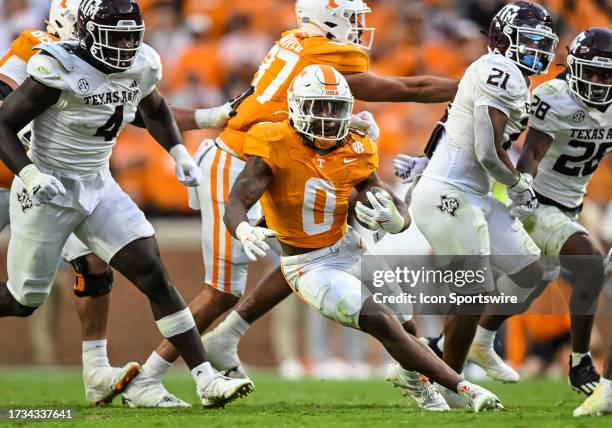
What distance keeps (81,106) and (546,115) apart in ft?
8.81

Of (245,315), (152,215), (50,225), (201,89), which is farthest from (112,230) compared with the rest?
(201,89)

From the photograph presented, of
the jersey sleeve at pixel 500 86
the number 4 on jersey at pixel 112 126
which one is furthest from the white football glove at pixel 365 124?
the number 4 on jersey at pixel 112 126

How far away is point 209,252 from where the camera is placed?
6930 mm

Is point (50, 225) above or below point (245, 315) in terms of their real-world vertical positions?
above

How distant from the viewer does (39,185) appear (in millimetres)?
5594

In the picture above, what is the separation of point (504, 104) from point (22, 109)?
2.53 meters

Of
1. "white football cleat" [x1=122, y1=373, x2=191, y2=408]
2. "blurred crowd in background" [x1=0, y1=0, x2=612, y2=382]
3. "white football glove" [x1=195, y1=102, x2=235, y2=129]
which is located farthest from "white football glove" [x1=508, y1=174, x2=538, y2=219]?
"blurred crowd in background" [x1=0, y1=0, x2=612, y2=382]

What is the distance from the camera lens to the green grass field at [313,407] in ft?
17.2

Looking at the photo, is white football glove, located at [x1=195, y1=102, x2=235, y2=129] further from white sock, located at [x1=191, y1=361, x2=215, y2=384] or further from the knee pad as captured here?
white sock, located at [x1=191, y1=361, x2=215, y2=384]

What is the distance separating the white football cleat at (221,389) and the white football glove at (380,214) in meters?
1.01

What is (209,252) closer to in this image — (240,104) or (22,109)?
(240,104)

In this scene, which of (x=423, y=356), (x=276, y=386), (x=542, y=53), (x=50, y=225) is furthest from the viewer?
(x=276, y=386)

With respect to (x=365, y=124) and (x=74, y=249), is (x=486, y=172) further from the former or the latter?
(x=74, y=249)

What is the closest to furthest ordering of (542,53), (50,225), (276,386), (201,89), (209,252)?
(50,225) → (542,53) → (209,252) → (276,386) → (201,89)
